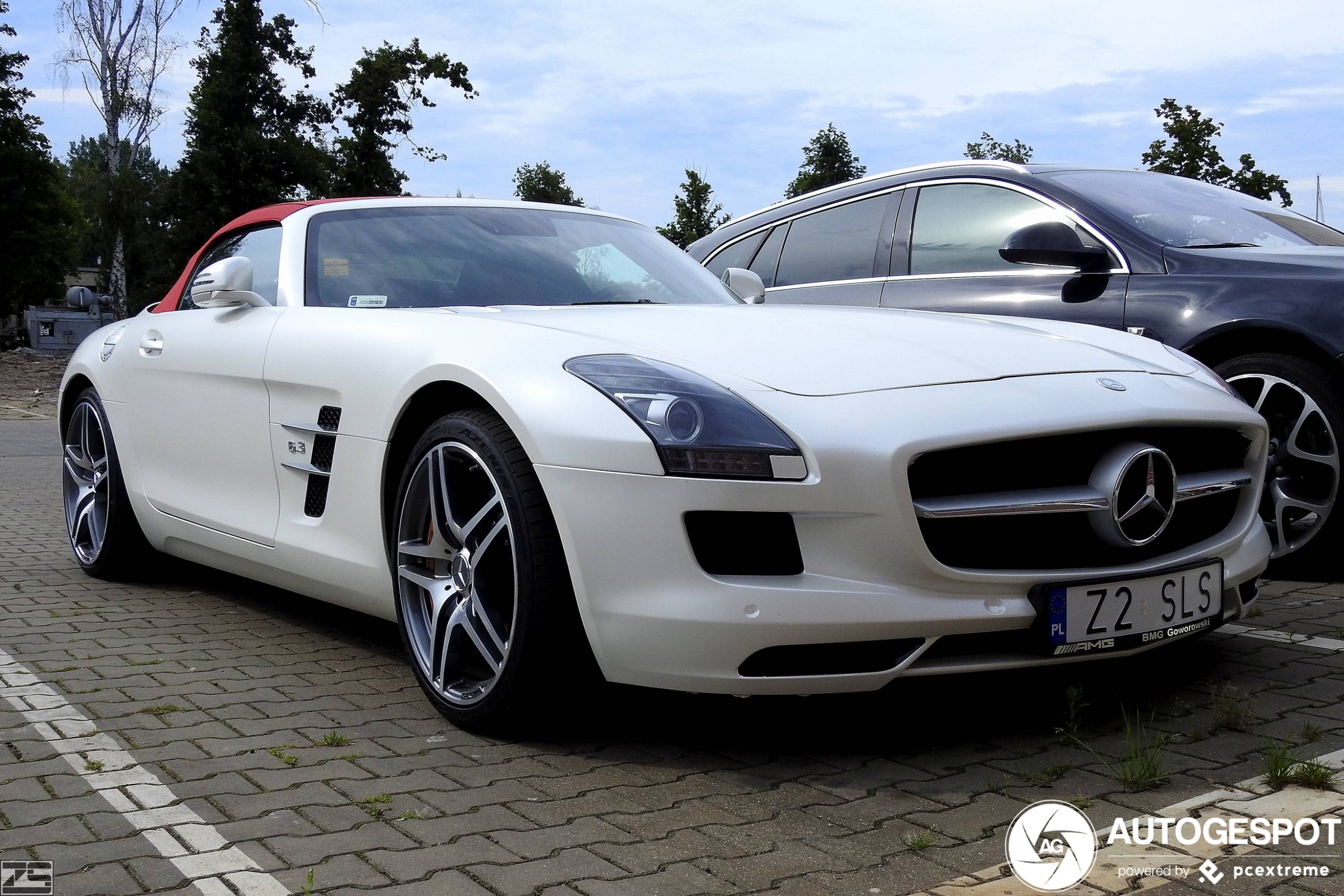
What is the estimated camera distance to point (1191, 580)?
336 centimetres

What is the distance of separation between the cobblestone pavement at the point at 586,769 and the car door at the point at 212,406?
20.3 inches

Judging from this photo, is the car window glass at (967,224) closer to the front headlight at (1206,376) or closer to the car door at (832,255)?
the car door at (832,255)

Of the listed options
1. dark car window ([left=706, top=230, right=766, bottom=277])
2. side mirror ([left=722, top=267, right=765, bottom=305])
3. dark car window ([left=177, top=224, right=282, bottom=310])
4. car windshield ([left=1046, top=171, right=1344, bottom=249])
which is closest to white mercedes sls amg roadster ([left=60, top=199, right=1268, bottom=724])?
dark car window ([left=177, top=224, right=282, bottom=310])

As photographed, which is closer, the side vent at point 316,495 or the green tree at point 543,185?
the side vent at point 316,495

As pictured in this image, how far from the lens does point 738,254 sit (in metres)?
7.46

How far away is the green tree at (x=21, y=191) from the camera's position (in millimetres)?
46094

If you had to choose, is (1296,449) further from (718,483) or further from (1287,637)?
(718,483)

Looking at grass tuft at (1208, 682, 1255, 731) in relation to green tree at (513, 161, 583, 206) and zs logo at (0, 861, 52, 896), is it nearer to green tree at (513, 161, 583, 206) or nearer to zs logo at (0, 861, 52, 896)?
zs logo at (0, 861, 52, 896)

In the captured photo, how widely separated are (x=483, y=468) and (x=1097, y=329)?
2003 mm

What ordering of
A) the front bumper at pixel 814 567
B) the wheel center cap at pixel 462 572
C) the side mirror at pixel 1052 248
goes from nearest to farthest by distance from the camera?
the front bumper at pixel 814 567
the wheel center cap at pixel 462 572
the side mirror at pixel 1052 248

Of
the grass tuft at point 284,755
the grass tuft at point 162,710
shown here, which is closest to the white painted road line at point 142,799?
the grass tuft at point 162,710

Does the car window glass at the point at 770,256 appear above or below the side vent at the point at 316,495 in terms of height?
above

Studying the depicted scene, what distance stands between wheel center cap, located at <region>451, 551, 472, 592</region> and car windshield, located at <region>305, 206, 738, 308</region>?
1087 millimetres

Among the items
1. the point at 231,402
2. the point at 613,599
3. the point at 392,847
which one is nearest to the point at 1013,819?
the point at 613,599
